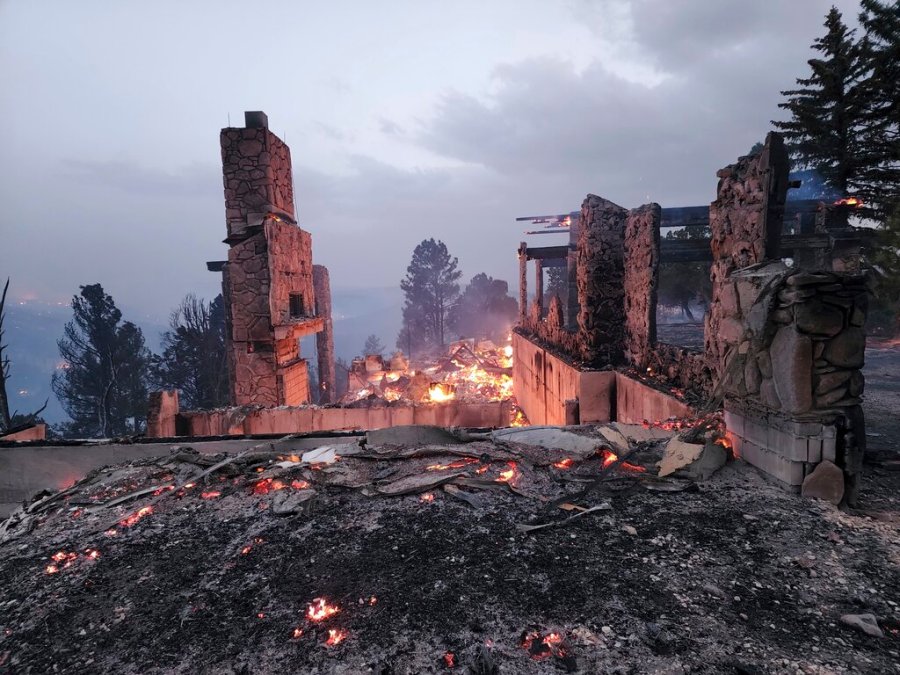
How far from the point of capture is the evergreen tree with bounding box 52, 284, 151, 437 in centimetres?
2566

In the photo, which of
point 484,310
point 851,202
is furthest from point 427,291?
point 851,202

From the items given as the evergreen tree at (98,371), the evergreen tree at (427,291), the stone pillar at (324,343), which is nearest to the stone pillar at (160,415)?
the stone pillar at (324,343)

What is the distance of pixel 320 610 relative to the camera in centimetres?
227

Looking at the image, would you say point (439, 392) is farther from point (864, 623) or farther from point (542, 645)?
point (864, 623)

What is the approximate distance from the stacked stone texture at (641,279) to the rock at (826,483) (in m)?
4.43

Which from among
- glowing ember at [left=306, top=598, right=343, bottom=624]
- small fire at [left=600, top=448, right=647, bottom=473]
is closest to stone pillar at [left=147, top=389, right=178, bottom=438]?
glowing ember at [left=306, top=598, right=343, bottom=624]

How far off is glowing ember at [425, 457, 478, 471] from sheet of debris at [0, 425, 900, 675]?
34 millimetres

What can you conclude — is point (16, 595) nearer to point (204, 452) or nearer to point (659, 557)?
point (204, 452)

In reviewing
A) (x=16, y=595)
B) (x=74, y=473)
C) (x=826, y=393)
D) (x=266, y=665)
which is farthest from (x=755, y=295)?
(x=74, y=473)

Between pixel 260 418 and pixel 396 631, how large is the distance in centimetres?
779

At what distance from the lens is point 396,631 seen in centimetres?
211

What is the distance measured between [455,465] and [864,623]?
9.68ft

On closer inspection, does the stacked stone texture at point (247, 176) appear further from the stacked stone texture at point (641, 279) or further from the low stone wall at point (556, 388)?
the stacked stone texture at point (641, 279)

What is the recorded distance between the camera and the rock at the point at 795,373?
3.37m
